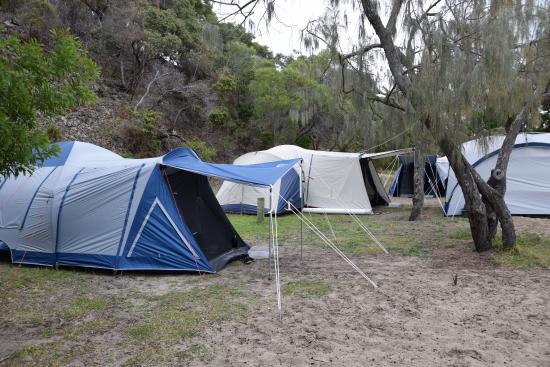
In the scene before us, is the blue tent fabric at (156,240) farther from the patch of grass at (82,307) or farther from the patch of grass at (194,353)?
the patch of grass at (194,353)

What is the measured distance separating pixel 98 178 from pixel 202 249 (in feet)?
5.10

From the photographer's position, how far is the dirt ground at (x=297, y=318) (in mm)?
3357

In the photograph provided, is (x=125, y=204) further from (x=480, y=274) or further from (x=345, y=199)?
(x=345, y=199)

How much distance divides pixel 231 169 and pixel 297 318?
2.42 m

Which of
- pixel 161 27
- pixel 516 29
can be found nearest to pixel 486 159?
pixel 516 29

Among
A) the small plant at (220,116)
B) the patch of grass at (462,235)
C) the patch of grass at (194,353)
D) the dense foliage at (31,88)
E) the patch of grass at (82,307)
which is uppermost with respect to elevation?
the small plant at (220,116)

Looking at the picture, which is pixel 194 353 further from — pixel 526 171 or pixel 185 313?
pixel 526 171

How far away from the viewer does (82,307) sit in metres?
4.46

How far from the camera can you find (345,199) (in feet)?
40.3

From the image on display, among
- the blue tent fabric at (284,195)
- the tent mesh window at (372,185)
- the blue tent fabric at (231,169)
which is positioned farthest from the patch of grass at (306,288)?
the tent mesh window at (372,185)

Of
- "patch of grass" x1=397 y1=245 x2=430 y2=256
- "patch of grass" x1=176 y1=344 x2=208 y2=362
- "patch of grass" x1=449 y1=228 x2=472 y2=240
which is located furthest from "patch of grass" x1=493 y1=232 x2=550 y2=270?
"patch of grass" x1=176 y1=344 x2=208 y2=362

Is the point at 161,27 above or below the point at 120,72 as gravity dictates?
above

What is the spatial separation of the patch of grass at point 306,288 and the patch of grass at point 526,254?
2527 millimetres

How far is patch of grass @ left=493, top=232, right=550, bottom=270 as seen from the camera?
599 centimetres
